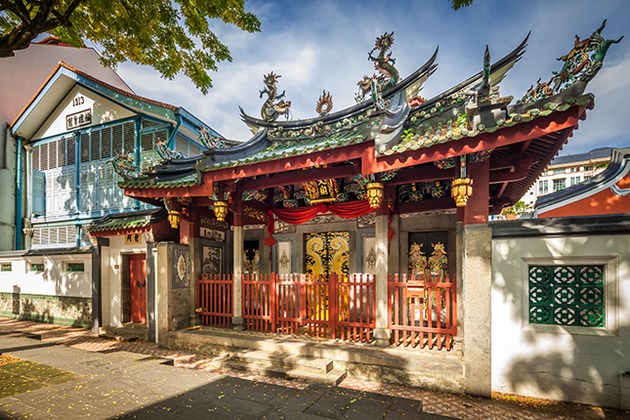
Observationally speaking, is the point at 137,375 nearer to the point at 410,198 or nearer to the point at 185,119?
the point at 410,198

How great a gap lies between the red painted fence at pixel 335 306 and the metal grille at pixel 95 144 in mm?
8994

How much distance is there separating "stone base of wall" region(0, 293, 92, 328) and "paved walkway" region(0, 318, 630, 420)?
6.17 metres

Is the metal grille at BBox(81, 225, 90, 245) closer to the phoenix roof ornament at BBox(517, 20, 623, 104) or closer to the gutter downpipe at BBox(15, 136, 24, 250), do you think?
the gutter downpipe at BBox(15, 136, 24, 250)

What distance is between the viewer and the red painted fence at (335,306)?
18.9 feet

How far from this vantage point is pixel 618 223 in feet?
14.1

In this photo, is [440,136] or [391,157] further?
[391,157]

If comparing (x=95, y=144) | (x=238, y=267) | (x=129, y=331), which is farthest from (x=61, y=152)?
(x=238, y=267)

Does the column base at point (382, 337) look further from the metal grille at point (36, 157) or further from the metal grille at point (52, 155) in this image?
the metal grille at point (36, 157)

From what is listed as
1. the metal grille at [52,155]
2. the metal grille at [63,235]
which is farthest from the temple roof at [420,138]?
the metal grille at [52,155]

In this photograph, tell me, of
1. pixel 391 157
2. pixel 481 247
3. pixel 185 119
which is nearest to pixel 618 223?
pixel 481 247

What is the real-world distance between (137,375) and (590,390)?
654 centimetres

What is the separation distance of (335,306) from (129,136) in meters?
11.1

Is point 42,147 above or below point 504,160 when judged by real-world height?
above

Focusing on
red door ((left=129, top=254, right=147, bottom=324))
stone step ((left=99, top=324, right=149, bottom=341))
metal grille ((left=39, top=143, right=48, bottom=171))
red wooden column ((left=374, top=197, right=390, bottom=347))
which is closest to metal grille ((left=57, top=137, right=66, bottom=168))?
metal grille ((left=39, top=143, right=48, bottom=171))
